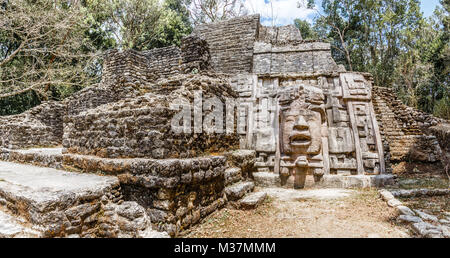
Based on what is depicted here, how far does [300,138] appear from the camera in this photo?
5.00m

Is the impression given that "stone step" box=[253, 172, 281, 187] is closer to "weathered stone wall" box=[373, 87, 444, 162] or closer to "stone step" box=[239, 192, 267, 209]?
"stone step" box=[239, 192, 267, 209]

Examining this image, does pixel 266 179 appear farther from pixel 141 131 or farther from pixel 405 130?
pixel 405 130

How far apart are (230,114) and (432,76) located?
13808mm

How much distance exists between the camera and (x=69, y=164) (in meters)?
4.10

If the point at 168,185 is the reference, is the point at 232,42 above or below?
above

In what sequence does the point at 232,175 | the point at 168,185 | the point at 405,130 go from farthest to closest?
the point at 405,130 → the point at 232,175 → the point at 168,185

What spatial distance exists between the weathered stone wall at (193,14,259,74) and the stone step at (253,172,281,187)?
8.51 m

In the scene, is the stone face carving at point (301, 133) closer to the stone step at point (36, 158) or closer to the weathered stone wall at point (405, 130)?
the weathered stone wall at point (405, 130)

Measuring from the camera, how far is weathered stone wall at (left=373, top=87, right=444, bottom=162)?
738 cm

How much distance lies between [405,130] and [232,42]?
34.7 feet

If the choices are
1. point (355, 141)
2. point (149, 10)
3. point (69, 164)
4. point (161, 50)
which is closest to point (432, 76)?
point (355, 141)

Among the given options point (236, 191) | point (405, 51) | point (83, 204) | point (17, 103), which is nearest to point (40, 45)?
point (17, 103)

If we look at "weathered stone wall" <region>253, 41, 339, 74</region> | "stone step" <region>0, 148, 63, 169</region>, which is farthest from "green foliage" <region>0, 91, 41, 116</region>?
"weathered stone wall" <region>253, 41, 339, 74</region>
